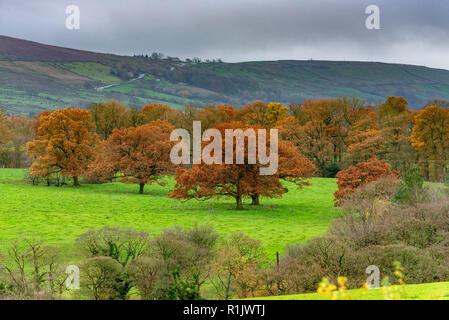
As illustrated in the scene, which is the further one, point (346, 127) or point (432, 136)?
point (346, 127)

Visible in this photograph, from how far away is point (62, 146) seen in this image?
225ft

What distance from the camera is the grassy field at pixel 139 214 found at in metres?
37.1

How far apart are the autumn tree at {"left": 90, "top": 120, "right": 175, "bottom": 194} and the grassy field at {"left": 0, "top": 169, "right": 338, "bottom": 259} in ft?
9.76

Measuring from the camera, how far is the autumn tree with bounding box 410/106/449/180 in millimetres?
79375

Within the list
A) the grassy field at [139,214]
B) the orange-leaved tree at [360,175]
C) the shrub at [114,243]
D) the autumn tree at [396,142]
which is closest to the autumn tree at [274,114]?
the autumn tree at [396,142]

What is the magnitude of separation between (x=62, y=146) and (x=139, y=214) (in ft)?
86.0

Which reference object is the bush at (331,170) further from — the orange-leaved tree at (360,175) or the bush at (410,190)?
the bush at (410,190)

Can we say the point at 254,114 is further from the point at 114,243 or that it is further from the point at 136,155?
the point at 114,243

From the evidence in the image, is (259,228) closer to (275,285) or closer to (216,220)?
(216,220)

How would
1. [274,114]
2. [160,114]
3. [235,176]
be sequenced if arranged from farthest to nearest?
1. [160,114]
2. [274,114]
3. [235,176]

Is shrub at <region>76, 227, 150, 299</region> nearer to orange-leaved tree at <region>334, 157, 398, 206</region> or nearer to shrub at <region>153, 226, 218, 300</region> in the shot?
shrub at <region>153, 226, 218, 300</region>

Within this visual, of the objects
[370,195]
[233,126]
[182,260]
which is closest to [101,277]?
[182,260]

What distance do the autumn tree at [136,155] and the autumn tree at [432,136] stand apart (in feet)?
133
